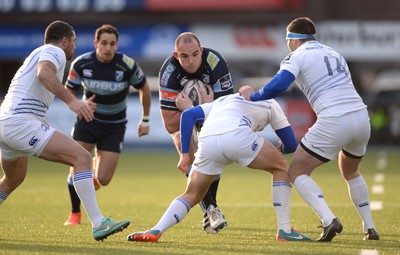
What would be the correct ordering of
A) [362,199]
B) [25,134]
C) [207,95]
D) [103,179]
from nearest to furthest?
[25,134] → [362,199] → [207,95] → [103,179]

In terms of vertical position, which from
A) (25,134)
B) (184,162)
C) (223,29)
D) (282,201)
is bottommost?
(223,29)

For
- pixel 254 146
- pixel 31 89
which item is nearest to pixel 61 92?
pixel 31 89

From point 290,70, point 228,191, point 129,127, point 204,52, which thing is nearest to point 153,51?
point 129,127

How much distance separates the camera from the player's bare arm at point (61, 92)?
8289 mm

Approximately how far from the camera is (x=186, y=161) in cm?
838

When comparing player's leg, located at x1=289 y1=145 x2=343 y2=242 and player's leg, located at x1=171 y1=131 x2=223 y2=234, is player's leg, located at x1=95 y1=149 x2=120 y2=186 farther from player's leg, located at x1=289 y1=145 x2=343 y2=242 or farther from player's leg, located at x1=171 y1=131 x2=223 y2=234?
player's leg, located at x1=289 y1=145 x2=343 y2=242

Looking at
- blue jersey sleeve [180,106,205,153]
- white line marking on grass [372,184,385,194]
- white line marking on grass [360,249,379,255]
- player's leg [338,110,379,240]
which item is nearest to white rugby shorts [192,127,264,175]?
blue jersey sleeve [180,106,205,153]

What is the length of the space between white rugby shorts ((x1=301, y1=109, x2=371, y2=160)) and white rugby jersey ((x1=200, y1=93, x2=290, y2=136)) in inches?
13.1

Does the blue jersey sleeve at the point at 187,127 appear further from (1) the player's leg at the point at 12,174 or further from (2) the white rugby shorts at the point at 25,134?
(1) the player's leg at the point at 12,174

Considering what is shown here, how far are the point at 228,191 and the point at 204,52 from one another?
4.84 m

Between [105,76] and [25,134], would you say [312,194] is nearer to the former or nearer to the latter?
[25,134]

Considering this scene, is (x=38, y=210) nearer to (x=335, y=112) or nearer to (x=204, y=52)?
(x=204, y=52)

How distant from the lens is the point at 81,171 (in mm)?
8586

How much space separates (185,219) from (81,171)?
2.66m
